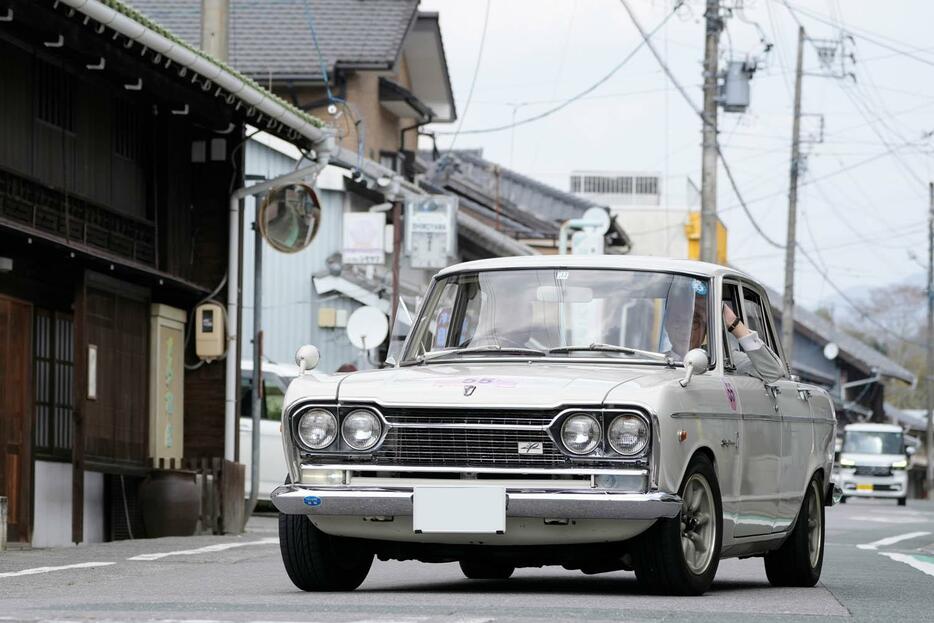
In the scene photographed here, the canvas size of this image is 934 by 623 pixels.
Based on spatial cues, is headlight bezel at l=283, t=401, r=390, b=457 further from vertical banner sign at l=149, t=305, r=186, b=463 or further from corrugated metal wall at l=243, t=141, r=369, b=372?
corrugated metal wall at l=243, t=141, r=369, b=372

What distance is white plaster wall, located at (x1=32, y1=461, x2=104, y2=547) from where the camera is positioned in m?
16.5

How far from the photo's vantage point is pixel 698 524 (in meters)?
8.89

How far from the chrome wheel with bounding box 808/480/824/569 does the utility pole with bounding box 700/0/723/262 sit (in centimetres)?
1876

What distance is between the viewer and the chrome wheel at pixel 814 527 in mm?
10906

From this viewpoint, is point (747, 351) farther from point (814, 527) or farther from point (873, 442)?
point (873, 442)

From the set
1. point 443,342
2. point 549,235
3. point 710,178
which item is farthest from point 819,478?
point 549,235

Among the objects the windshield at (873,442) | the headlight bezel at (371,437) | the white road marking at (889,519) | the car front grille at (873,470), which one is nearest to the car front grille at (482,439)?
the headlight bezel at (371,437)

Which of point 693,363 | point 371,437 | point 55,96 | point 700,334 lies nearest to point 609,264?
point 700,334

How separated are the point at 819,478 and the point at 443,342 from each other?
9.24 feet

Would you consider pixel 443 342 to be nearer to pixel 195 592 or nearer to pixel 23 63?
pixel 195 592

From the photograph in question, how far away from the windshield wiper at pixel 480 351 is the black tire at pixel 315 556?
1.13 metres

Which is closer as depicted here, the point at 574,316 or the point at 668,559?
the point at 668,559

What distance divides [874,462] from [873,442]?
1.01m

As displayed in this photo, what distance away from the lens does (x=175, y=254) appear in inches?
754
